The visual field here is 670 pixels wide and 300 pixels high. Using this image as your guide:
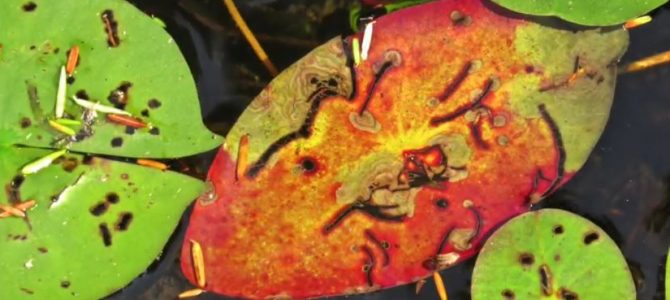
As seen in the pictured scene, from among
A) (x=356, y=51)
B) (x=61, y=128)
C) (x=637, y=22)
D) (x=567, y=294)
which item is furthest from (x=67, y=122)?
(x=637, y=22)

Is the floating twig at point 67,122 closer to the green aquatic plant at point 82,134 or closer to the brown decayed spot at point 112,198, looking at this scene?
the green aquatic plant at point 82,134

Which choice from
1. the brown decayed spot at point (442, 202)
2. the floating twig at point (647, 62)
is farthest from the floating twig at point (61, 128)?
the floating twig at point (647, 62)

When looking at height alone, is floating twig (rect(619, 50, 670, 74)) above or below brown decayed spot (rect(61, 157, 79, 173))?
above

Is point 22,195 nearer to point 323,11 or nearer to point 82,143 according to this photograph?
point 82,143

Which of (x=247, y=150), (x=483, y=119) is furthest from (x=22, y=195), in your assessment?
(x=483, y=119)

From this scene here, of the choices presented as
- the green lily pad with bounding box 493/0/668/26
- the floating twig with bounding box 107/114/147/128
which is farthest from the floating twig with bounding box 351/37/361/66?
the floating twig with bounding box 107/114/147/128

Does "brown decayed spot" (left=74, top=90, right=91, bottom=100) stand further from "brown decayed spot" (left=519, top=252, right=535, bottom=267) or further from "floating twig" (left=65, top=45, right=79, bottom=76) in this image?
"brown decayed spot" (left=519, top=252, right=535, bottom=267)

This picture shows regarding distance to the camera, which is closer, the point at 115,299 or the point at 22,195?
the point at 22,195
